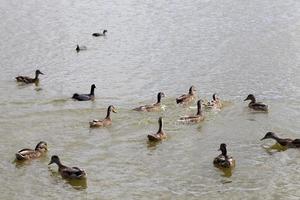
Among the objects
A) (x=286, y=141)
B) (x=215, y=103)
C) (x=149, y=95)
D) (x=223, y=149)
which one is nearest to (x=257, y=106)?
(x=215, y=103)

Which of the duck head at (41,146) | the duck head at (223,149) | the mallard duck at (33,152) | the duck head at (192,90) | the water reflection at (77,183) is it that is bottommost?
the water reflection at (77,183)

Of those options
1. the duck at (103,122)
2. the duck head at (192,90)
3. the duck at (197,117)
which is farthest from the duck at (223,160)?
the duck head at (192,90)

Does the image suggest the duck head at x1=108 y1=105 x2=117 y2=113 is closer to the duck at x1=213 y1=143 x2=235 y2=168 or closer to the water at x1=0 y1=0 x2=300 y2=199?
the water at x1=0 y1=0 x2=300 y2=199

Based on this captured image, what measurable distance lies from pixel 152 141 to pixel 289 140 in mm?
4352

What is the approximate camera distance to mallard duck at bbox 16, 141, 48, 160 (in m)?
17.9

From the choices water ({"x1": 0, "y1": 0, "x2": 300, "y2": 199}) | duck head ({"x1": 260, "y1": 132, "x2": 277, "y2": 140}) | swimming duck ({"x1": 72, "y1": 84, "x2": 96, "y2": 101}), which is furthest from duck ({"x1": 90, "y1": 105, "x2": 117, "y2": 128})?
duck head ({"x1": 260, "y1": 132, "x2": 277, "y2": 140})

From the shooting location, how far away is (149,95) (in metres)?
24.2

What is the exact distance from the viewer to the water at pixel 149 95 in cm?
1670

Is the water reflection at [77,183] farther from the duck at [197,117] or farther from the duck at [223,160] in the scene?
A: the duck at [197,117]

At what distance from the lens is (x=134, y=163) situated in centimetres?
1784

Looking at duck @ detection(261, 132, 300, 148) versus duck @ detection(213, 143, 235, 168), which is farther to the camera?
duck @ detection(261, 132, 300, 148)

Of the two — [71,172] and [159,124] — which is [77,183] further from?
[159,124]

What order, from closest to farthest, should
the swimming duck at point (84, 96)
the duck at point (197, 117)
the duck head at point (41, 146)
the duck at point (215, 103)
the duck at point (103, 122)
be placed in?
the duck head at point (41, 146) < the duck at point (103, 122) < the duck at point (197, 117) < the duck at point (215, 103) < the swimming duck at point (84, 96)

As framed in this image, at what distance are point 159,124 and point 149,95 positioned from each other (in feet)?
14.5
